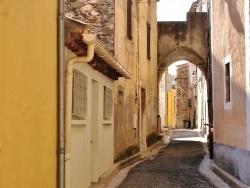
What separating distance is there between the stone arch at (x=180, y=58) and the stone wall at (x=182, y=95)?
89.1 feet

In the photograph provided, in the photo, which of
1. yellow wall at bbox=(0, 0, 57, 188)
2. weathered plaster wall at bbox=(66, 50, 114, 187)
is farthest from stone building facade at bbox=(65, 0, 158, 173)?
yellow wall at bbox=(0, 0, 57, 188)

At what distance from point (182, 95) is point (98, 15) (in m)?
46.0

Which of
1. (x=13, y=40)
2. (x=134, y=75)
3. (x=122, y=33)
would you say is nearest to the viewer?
(x=13, y=40)

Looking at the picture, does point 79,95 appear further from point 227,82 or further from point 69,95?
point 227,82

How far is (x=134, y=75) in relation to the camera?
16406 mm

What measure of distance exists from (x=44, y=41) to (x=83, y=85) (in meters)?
2.60

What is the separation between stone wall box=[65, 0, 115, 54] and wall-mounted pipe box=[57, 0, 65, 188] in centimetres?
565

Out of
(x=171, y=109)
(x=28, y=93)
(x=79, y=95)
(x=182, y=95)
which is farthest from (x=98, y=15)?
(x=182, y=95)

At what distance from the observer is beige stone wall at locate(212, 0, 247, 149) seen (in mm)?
9078

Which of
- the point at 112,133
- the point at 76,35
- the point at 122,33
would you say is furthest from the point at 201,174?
the point at 76,35

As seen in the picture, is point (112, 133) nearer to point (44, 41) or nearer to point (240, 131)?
point (240, 131)

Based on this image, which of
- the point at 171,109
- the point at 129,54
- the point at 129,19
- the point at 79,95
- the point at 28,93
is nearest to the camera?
the point at 28,93

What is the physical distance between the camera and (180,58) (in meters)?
29.4

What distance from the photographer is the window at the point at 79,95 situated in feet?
25.1
